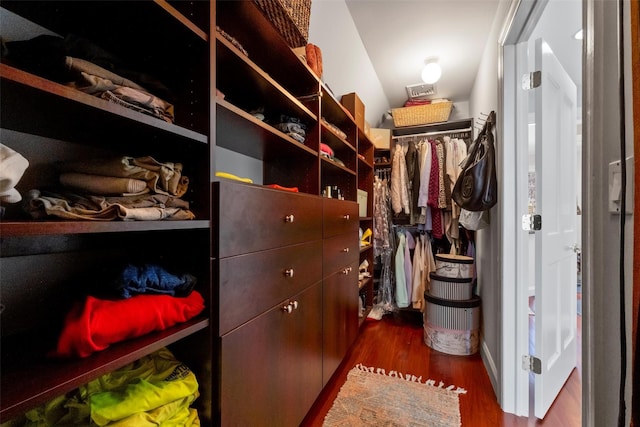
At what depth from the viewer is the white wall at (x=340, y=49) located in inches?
67.6

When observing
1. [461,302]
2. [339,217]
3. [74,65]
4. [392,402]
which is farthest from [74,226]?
[461,302]

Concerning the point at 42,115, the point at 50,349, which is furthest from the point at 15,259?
the point at 42,115

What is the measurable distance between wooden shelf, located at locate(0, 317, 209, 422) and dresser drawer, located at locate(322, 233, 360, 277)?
88 cm

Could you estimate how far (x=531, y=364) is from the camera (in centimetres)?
139

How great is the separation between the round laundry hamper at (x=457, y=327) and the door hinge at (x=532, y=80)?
1486 mm

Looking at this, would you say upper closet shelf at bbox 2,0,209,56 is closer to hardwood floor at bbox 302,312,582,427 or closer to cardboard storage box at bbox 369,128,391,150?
hardwood floor at bbox 302,312,582,427

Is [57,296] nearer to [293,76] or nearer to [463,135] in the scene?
[293,76]

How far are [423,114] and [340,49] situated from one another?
1377mm

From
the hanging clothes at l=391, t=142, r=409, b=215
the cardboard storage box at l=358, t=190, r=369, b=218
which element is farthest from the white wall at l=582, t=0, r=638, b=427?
the hanging clothes at l=391, t=142, r=409, b=215

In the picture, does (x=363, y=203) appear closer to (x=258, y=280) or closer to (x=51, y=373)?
(x=258, y=280)

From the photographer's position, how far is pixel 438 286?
6.97 ft

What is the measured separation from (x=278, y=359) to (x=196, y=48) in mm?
1050

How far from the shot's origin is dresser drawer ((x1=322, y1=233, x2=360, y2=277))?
1.38 meters

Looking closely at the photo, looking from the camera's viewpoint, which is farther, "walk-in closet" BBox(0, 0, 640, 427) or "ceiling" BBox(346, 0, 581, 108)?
"ceiling" BBox(346, 0, 581, 108)
